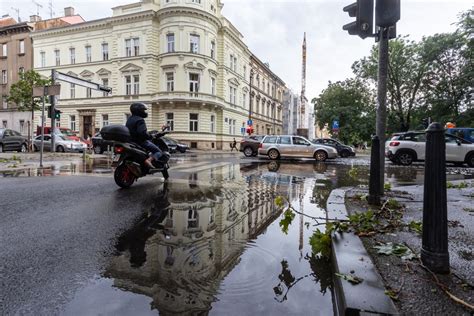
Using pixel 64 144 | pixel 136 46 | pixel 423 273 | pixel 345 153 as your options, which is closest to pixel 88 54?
pixel 136 46

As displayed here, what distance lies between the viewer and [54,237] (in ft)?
10.7

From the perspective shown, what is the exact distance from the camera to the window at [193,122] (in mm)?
33938

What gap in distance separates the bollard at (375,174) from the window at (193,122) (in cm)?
3027

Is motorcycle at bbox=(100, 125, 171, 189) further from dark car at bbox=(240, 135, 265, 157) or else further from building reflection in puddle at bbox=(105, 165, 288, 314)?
dark car at bbox=(240, 135, 265, 157)

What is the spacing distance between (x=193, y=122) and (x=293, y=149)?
18564 millimetres

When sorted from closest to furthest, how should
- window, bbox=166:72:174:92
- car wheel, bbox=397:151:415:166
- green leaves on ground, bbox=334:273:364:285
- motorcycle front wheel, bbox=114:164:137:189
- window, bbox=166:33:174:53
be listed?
1. green leaves on ground, bbox=334:273:364:285
2. motorcycle front wheel, bbox=114:164:137:189
3. car wheel, bbox=397:151:415:166
4. window, bbox=166:33:174:53
5. window, bbox=166:72:174:92

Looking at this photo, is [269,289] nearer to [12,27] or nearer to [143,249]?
[143,249]

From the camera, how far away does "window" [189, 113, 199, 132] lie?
33938 millimetres

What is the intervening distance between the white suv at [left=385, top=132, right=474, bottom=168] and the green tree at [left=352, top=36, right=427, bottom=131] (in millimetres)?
18699

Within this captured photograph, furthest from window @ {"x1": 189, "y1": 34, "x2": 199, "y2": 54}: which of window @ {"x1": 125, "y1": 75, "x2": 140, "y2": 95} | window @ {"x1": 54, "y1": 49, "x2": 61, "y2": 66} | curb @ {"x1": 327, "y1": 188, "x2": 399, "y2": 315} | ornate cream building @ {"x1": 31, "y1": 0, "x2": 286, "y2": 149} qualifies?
curb @ {"x1": 327, "y1": 188, "x2": 399, "y2": 315}

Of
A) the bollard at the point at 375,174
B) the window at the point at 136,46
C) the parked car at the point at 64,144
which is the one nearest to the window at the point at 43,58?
the window at the point at 136,46

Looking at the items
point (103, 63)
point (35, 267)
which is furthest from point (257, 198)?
point (103, 63)

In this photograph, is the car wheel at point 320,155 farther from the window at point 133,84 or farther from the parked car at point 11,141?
the window at point 133,84

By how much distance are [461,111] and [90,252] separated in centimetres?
3326
